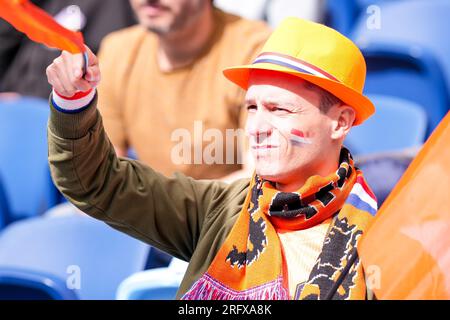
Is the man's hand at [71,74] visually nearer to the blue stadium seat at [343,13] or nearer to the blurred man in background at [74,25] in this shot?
the blurred man in background at [74,25]

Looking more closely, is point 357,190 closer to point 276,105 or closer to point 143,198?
point 276,105

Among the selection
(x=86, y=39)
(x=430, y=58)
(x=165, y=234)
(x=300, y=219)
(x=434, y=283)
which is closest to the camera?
(x=434, y=283)

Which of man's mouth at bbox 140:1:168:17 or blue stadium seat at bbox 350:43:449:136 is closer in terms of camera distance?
man's mouth at bbox 140:1:168:17

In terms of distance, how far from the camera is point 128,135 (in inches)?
147

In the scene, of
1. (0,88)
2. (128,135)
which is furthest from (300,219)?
(0,88)

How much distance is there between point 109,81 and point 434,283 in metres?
2.19

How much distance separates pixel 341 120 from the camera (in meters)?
2.13

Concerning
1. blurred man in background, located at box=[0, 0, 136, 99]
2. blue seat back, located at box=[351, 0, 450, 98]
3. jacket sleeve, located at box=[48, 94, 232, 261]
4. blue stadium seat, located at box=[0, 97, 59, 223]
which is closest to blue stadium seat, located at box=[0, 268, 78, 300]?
jacket sleeve, located at box=[48, 94, 232, 261]

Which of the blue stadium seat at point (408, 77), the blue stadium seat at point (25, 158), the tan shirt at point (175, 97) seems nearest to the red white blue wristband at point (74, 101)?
the tan shirt at point (175, 97)

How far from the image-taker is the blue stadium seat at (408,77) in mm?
4145

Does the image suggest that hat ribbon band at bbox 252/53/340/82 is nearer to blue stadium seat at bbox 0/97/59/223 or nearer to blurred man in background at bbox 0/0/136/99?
blue stadium seat at bbox 0/97/59/223

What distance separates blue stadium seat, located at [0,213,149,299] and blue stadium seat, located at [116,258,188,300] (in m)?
0.19

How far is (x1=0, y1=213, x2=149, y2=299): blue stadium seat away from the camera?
286cm

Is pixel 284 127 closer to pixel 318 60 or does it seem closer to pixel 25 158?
pixel 318 60
